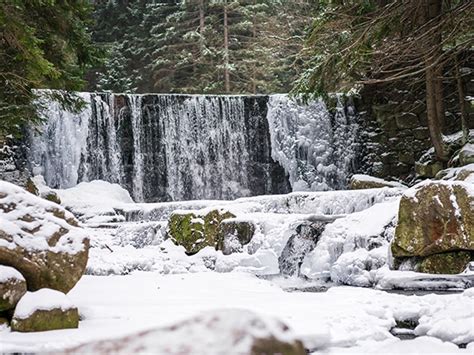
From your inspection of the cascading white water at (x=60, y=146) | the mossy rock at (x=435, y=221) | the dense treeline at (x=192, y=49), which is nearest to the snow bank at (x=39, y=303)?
the mossy rock at (x=435, y=221)

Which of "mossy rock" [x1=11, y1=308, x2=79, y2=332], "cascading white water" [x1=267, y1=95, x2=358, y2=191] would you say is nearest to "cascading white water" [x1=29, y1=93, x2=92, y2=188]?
"cascading white water" [x1=267, y1=95, x2=358, y2=191]

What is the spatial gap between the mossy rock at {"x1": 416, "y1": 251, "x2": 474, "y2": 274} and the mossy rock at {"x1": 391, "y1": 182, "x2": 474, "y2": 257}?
78 millimetres

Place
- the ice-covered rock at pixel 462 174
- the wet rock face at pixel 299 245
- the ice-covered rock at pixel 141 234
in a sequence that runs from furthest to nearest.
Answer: the ice-covered rock at pixel 141 234, the ice-covered rock at pixel 462 174, the wet rock face at pixel 299 245

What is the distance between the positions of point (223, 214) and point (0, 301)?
6.22 meters

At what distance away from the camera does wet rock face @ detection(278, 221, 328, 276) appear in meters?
9.41

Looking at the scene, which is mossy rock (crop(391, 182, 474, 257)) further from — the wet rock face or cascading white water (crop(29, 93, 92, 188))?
cascading white water (crop(29, 93, 92, 188))

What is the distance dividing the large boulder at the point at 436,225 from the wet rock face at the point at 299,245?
6.52ft

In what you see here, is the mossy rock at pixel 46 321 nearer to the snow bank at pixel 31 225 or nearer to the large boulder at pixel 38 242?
the large boulder at pixel 38 242

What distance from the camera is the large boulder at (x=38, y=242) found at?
15.6 feet

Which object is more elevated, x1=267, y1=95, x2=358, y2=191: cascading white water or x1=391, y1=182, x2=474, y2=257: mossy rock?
x1=267, y1=95, x2=358, y2=191: cascading white water

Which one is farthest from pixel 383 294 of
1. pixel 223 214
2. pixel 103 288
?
pixel 223 214

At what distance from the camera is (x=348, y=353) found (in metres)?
3.84

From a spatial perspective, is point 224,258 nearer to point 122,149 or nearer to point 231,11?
point 122,149

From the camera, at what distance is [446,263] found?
7391mm
